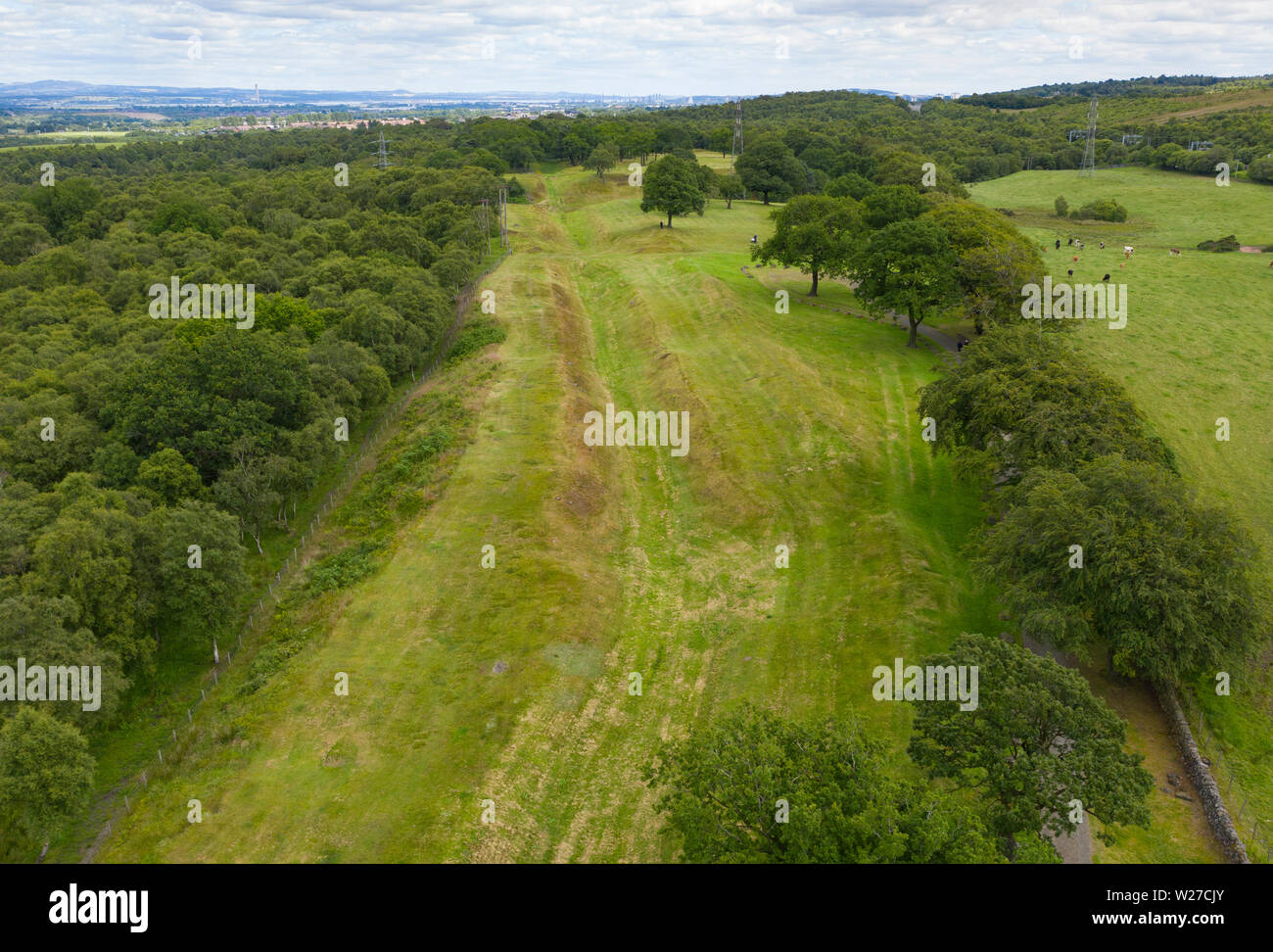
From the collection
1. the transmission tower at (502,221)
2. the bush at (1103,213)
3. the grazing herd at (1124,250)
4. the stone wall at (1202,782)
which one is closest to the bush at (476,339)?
the transmission tower at (502,221)

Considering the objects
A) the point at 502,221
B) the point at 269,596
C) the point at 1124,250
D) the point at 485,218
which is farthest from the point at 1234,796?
the point at 502,221

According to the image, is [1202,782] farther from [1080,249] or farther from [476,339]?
[1080,249]

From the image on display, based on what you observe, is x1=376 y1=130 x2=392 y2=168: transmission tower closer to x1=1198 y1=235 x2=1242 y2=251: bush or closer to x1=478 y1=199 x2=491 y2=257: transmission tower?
x1=478 y1=199 x2=491 y2=257: transmission tower

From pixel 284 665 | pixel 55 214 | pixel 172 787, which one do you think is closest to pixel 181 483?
pixel 284 665

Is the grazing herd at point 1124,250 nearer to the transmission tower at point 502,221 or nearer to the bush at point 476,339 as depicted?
the bush at point 476,339

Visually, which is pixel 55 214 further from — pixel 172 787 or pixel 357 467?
pixel 172 787
